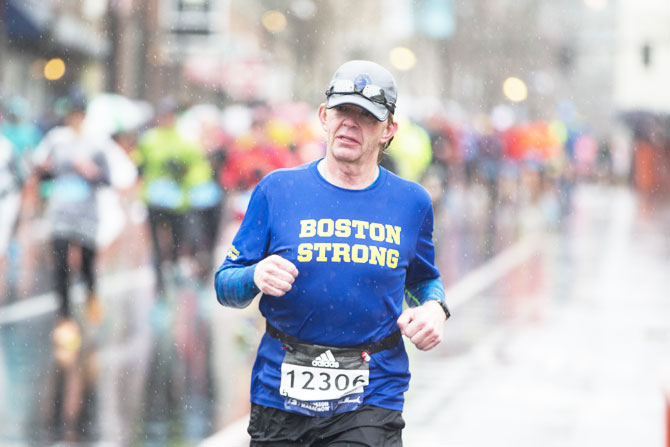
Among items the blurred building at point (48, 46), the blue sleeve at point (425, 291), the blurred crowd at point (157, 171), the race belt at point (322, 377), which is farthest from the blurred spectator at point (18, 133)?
the race belt at point (322, 377)

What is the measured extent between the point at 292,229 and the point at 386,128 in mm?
447

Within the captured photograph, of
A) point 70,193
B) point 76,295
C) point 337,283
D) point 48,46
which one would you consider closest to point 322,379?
point 337,283

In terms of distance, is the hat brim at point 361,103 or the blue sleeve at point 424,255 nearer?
the hat brim at point 361,103

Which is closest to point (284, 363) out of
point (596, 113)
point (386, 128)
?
point (386, 128)

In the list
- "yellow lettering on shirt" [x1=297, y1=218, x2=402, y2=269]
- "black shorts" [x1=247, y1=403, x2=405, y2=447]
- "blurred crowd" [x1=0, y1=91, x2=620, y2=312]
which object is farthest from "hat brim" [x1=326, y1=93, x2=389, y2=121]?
"blurred crowd" [x1=0, y1=91, x2=620, y2=312]

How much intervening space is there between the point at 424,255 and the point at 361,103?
1.97 ft

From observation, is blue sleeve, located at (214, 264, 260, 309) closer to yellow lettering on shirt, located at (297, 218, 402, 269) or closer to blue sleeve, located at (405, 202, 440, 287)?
yellow lettering on shirt, located at (297, 218, 402, 269)

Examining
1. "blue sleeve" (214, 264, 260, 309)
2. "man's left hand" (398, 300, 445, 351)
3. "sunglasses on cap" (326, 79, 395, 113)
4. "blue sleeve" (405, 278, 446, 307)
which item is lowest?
"man's left hand" (398, 300, 445, 351)

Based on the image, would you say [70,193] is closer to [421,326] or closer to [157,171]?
[157,171]

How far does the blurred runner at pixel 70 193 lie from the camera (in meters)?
10.3

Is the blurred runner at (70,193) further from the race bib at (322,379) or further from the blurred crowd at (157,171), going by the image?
the race bib at (322,379)

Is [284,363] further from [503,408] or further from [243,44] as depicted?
[243,44]

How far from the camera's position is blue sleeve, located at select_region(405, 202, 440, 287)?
419cm

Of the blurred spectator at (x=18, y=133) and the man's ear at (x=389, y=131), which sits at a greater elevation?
the man's ear at (x=389, y=131)
